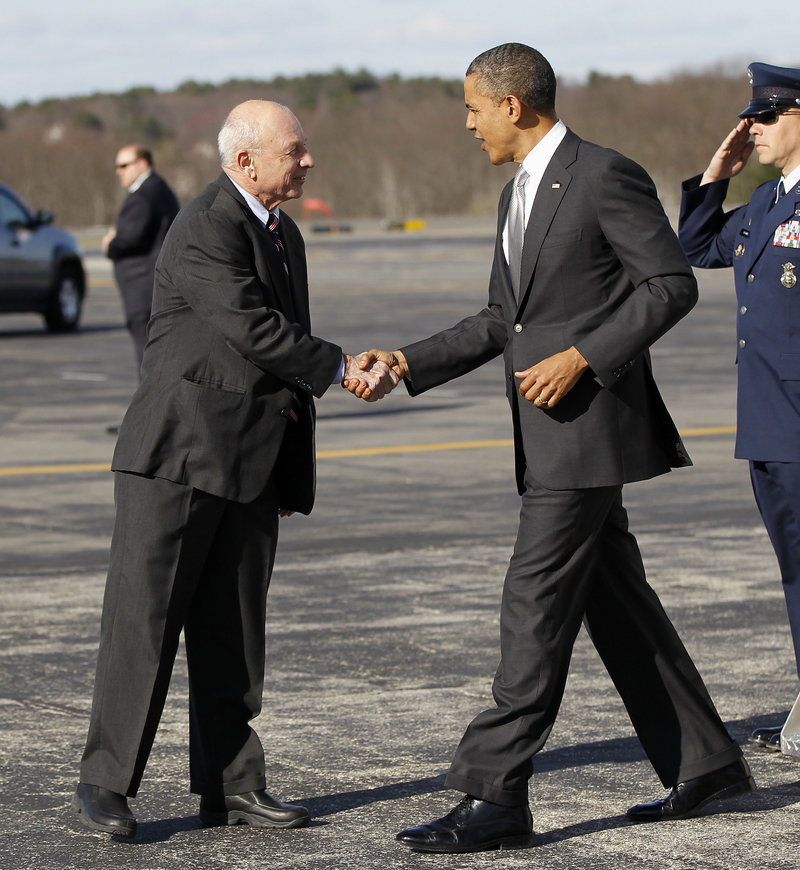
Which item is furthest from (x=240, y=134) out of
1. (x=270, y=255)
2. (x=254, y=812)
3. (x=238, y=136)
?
(x=254, y=812)

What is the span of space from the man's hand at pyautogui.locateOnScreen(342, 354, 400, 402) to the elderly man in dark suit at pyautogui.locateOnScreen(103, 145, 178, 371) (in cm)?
780

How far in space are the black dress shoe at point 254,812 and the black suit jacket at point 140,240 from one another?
833 cm

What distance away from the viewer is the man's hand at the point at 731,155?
5.70m

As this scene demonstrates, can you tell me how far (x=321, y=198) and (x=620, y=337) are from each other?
63.8 meters

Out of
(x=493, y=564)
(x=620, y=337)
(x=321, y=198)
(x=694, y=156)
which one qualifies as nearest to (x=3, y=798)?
(x=620, y=337)

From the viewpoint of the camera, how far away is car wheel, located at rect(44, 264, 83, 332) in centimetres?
2364

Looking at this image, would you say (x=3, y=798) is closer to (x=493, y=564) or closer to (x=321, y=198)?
(x=493, y=564)

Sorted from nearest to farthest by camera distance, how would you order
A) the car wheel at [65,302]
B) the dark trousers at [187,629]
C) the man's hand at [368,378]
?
the dark trousers at [187,629], the man's hand at [368,378], the car wheel at [65,302]

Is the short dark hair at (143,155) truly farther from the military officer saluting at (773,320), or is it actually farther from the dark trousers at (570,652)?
the dark trousers at (570,652)

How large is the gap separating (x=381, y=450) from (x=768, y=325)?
23.6 feet

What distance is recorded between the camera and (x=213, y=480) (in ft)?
16.2

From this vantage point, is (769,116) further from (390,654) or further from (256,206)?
(390,654)

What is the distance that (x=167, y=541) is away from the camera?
4934 mm

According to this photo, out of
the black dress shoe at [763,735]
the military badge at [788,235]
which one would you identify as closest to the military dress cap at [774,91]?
the military badge at [788,235]
